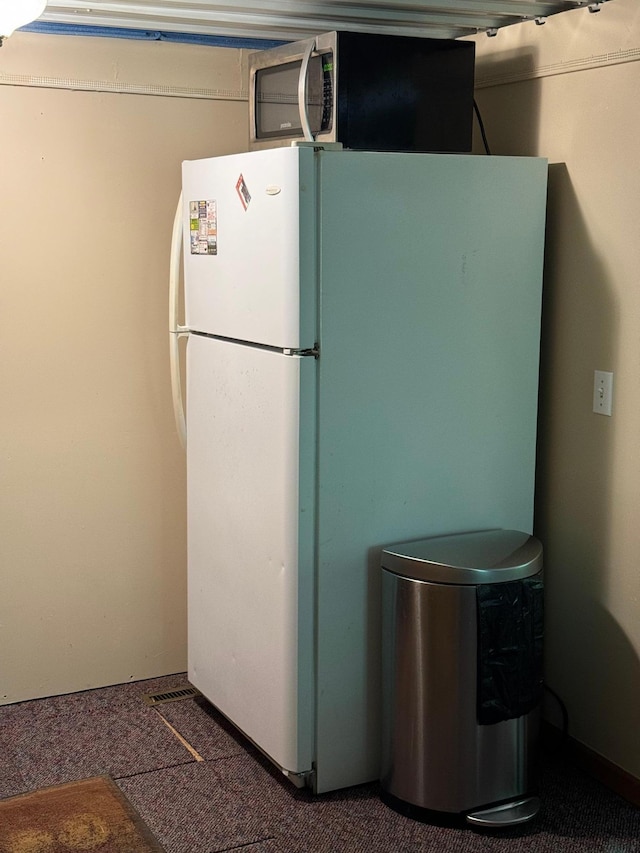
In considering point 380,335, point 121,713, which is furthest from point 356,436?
point 121,713

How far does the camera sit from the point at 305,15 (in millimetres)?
2883

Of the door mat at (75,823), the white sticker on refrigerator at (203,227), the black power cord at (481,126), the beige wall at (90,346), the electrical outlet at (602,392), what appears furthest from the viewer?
the beige wall at (90,346)

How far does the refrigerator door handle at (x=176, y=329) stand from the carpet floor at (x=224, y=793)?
3.02 feet

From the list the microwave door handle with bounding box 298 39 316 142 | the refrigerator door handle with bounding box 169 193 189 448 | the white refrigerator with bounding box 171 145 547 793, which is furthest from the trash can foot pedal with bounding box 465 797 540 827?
the microwave door handle with bounding box 298 39 316 142

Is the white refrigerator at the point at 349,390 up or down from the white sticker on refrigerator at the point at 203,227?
down

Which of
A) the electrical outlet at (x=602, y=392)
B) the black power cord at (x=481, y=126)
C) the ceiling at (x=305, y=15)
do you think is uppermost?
the ceiling at (x=305, y=15)

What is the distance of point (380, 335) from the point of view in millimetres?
2693

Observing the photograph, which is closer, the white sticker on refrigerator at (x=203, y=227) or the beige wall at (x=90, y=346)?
the white sticker on refrigerator at (x=203, y=227)

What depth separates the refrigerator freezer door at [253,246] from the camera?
8.39 feet

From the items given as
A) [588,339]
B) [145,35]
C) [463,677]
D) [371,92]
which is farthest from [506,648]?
[145,35]

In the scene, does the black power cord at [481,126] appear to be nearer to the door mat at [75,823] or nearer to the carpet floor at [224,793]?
the carpet floor at [224,793]

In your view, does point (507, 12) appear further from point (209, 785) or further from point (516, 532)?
point (209, 785)

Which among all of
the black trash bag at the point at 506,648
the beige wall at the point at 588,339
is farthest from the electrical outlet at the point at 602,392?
the black trash bag at the point at 506,648

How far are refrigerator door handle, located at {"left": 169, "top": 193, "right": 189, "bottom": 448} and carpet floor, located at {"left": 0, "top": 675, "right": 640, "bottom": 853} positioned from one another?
36.3 inches
